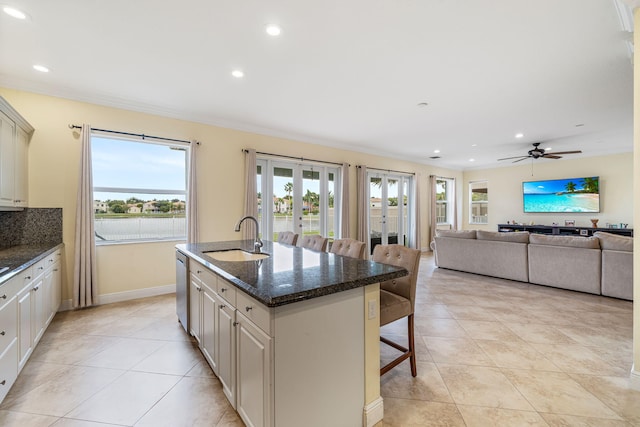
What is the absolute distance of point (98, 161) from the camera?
3.69m

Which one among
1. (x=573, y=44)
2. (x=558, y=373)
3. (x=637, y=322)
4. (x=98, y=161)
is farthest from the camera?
(x=98, y=161)

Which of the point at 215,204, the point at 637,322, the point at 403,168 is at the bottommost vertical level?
the point at 637,322

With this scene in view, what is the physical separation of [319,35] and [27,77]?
3.31 metres

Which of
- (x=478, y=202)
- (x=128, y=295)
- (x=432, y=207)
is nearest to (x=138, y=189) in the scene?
(x=128, y=295)

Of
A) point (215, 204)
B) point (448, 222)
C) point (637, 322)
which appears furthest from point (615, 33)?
point (448, 222)

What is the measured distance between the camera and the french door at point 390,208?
275 inches

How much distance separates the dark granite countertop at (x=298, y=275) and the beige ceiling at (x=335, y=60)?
1861mm

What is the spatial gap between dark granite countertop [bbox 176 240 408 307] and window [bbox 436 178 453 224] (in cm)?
750

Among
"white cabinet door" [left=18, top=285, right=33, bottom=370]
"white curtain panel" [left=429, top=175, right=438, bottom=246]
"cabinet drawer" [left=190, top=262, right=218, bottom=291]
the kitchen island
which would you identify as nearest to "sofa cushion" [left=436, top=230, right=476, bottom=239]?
"white curtain panel" [left=429, top=175, right=438, bottom=246]

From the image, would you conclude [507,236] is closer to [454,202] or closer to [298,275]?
[454,202]

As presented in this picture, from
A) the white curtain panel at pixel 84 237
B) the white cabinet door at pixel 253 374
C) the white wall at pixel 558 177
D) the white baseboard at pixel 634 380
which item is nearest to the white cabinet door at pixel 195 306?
the white cabinet door at pixel 253 374

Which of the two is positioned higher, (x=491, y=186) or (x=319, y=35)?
(x=319, y=35)

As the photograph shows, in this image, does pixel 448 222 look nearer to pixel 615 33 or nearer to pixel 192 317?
pixel 615 33

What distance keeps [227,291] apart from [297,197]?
399 cm
